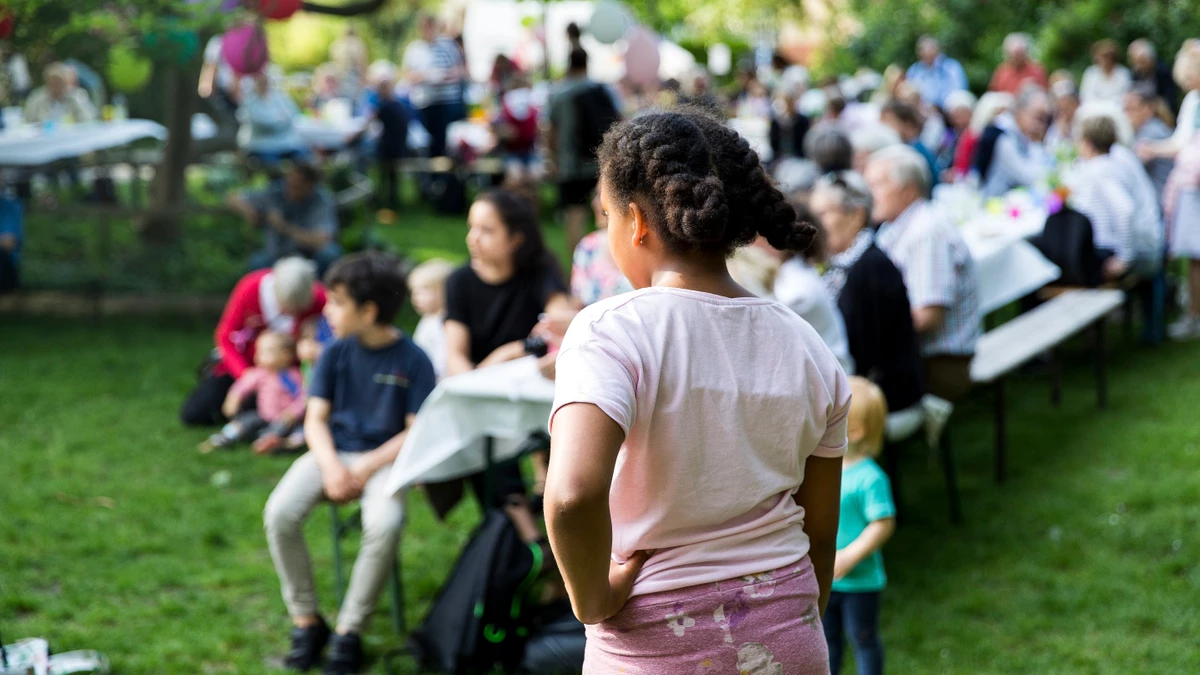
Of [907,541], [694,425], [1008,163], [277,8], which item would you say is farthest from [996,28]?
[694,425]

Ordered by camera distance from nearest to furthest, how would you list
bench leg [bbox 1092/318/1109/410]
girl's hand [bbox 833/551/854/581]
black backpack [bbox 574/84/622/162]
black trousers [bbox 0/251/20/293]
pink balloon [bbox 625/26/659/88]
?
girl's hand [bbox 833/551/854/581]
bench leg [bbox 1092/318/1109/410]
black trousers [bbox 0/251/20/293]
black backpack [bbox 574/84/622/162]
pink balloon [bbox 625/26/659/88]

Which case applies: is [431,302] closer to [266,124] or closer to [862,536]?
[862,536]

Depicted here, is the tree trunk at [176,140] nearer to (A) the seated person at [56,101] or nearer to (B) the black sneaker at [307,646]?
(A) the seated person at [56,101]

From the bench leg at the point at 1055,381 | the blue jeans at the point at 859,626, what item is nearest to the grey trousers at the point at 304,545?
the blue jeans at the point at 859,626

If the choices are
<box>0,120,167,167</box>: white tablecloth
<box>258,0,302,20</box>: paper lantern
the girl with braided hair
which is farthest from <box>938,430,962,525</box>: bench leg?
<box>0,120,167,167</box>: white tablecloth

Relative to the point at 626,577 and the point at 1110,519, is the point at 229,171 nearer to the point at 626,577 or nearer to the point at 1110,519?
the point at 1110,519

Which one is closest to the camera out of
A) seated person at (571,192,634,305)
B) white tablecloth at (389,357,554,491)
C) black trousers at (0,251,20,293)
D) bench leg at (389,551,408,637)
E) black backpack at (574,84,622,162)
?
white tablecloth at (389,357,554,491)

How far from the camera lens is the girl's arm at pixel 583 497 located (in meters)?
1.48

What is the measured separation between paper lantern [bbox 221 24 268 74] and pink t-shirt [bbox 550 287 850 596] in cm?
807

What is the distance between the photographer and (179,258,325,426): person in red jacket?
604cm

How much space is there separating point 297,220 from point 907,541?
5062mm

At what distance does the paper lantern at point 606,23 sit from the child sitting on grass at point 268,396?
722 cm

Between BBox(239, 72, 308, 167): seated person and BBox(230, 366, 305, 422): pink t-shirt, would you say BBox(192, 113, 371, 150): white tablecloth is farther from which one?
BBox(230, 366, 305, 422): pink t-shirt

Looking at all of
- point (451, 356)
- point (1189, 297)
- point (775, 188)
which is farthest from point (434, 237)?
point (775, 188)
